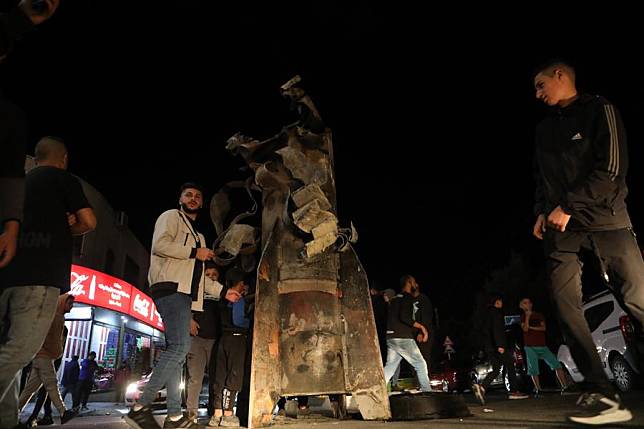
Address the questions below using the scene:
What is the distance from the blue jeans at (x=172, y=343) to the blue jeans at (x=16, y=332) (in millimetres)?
1537

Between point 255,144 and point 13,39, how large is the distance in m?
3.33

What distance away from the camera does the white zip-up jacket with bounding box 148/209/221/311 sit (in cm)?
437

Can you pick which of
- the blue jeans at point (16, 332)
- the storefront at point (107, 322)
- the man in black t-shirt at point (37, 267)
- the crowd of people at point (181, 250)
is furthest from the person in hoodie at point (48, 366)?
the storefront at point (107, 322)

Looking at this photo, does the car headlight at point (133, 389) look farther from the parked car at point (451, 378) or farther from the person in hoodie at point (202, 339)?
the parked car at point (451, 378)

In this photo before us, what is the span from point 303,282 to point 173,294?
145cm

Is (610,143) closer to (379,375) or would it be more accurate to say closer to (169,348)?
(379,375)

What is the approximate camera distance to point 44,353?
6543 mm

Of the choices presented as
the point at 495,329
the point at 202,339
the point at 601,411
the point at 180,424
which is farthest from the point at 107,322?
the point at 601,411

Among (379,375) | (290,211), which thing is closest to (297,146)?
(290,211)

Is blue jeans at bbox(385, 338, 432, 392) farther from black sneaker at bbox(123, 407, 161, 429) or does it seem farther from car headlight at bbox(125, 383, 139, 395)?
car headlight at bbox(125, 383, 139, 395)

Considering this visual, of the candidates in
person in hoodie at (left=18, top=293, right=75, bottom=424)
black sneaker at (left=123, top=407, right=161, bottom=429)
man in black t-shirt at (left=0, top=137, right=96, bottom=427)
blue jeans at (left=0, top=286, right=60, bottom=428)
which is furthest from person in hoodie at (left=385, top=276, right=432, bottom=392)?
blue jeans at (left=0, top=286, right=60, bottom=428)

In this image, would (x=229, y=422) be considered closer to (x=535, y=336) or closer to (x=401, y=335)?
(x=401, y=335)

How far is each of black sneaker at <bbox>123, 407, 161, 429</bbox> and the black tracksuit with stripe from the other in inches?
131

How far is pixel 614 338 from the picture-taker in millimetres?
8367
